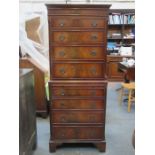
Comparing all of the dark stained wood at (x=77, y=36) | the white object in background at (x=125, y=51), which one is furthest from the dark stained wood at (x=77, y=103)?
the white object in background at (x=125, y=51)

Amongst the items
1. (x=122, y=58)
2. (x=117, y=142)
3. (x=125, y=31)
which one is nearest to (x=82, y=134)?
(x=117, y=142)

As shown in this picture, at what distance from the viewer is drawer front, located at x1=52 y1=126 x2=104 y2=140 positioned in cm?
269

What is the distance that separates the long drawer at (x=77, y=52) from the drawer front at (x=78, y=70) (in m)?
0.08

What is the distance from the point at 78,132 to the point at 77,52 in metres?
0.99

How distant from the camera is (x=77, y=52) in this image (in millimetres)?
2523

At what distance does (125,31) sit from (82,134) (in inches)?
195

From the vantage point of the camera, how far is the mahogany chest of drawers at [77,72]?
2.44 metres

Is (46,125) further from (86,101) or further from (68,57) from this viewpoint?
(68,57)

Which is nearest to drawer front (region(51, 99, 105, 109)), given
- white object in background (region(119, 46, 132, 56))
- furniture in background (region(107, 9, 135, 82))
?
furniture in background (region(107, 9, 135, 82))

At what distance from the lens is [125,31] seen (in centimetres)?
691

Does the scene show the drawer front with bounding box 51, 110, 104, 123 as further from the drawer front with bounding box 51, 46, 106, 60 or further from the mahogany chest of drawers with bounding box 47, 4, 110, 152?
the drawer front with bounding box 51, 46, 106, 60

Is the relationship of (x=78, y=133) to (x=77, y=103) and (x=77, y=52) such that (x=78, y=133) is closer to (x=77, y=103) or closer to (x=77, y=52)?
(x=77, y=103)

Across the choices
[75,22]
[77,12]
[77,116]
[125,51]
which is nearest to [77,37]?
[75,22]
